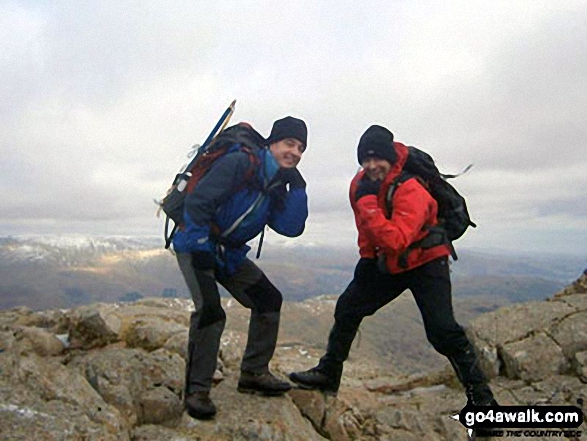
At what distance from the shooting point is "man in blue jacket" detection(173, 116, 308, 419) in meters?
7.72

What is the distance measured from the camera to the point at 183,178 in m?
8.52

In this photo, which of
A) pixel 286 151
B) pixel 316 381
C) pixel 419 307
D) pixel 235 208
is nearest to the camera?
pixel 235 208

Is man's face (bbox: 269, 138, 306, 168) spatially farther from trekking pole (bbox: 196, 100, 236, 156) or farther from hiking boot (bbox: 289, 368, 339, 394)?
hiking boot (bbox: 289, 368, 339, 394)

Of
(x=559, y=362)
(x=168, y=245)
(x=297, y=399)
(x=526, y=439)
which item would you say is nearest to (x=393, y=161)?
(x=168, y=245)

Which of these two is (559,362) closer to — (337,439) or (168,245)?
(337,439)

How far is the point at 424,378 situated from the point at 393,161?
8.33m

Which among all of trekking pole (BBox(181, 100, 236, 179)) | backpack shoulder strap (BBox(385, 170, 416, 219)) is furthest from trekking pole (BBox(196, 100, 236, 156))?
backpack shoulder strap (BBox(385, 170, 416, 219))

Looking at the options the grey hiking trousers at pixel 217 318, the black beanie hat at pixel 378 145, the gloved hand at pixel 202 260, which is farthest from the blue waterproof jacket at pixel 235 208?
the black beanie hat at pixel 378 145

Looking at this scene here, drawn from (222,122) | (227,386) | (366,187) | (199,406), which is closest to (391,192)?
(366,187)

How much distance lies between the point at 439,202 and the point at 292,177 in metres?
3.41

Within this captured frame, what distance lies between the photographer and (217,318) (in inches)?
318

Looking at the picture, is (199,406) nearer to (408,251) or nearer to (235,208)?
(235,208)

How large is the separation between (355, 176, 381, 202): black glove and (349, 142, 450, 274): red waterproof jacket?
5.2 inches

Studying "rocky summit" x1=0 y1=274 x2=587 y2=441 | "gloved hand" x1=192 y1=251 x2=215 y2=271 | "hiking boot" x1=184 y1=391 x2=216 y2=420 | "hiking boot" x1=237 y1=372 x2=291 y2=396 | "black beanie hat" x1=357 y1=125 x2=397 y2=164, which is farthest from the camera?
"hiking boot" x1=237 y1=372 x2=291 y2=396
